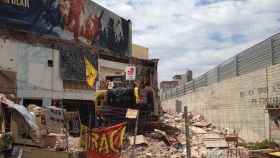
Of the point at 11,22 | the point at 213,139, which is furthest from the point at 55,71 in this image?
the point at 213,139

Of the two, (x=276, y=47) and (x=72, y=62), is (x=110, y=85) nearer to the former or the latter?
(x=72, y=62)

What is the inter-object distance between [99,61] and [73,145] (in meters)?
16.5

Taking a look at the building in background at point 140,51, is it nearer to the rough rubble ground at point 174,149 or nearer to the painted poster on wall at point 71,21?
the painted poster on wall at point 71,21

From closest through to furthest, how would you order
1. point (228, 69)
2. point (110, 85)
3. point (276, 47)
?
point (276, 47)
point (110, 85)
point (228, 69)

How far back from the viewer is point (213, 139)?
23438 mm

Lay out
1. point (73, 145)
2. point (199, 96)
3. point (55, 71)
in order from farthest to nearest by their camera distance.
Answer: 1. point (199, 96)
2. point (55, 71)
3. point (73, 145)

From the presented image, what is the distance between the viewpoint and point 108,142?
42.2 ft

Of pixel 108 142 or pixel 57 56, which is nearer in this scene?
pixel 108 142

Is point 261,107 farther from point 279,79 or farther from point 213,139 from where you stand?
point 213,139

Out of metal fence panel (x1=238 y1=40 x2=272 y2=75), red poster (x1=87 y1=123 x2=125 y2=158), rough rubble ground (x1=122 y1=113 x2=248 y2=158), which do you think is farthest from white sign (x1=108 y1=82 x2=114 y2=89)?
red poster (x1=87 y1=123 x2=125 y2=158)

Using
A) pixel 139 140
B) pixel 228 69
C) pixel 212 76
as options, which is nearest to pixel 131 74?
pixel 228 69

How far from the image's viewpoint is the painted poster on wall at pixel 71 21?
83.1 ft

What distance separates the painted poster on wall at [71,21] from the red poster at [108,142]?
13366 millimetres

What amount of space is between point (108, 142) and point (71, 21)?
19.2m
